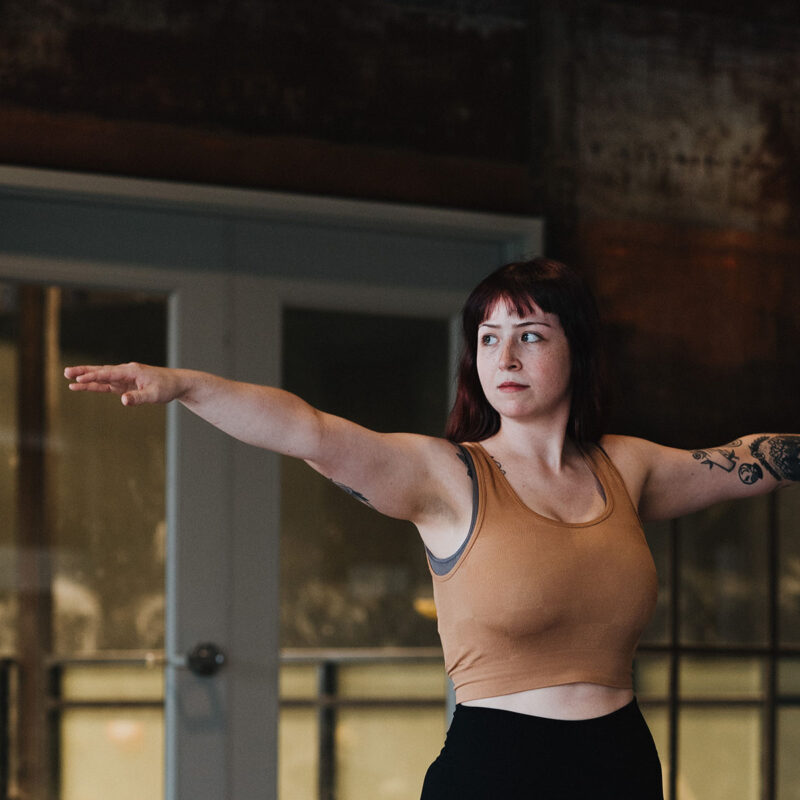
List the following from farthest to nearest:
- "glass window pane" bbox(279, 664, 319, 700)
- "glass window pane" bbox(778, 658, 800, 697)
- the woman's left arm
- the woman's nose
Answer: "glass window pane" bbox(778, 658, 800, 697) < "glass window pane" bbox(279, 664, 319, 700) < the woman's left arm < the woman's nose

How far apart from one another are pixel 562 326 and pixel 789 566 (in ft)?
6.05

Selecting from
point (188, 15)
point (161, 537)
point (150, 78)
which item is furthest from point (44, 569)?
point (188, 15)

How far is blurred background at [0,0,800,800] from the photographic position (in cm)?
277

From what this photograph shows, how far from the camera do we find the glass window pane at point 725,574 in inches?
127

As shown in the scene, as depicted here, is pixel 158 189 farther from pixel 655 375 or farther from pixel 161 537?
pixel 655 375

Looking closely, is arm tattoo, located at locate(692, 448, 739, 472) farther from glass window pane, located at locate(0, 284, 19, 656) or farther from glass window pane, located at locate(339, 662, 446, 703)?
glass window pane, located at locate(0, 284, 19, 656)

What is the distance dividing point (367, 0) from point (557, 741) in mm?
2044

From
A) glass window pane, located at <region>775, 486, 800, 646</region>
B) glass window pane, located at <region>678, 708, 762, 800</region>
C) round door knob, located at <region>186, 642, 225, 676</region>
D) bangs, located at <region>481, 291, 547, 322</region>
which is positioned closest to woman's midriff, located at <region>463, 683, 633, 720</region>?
bangs, located at <region>481, 291, 547, 322</region>

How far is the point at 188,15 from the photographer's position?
112 inches

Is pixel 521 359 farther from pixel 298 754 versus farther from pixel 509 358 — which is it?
pixel 298 754

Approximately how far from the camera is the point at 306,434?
5.23 feet

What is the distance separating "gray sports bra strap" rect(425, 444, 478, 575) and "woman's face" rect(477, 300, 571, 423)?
0.10m

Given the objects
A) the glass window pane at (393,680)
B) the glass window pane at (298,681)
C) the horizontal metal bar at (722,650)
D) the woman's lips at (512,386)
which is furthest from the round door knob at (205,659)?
the woman's lips at (512,386)

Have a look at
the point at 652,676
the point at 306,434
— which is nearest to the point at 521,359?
the point at 306,434
